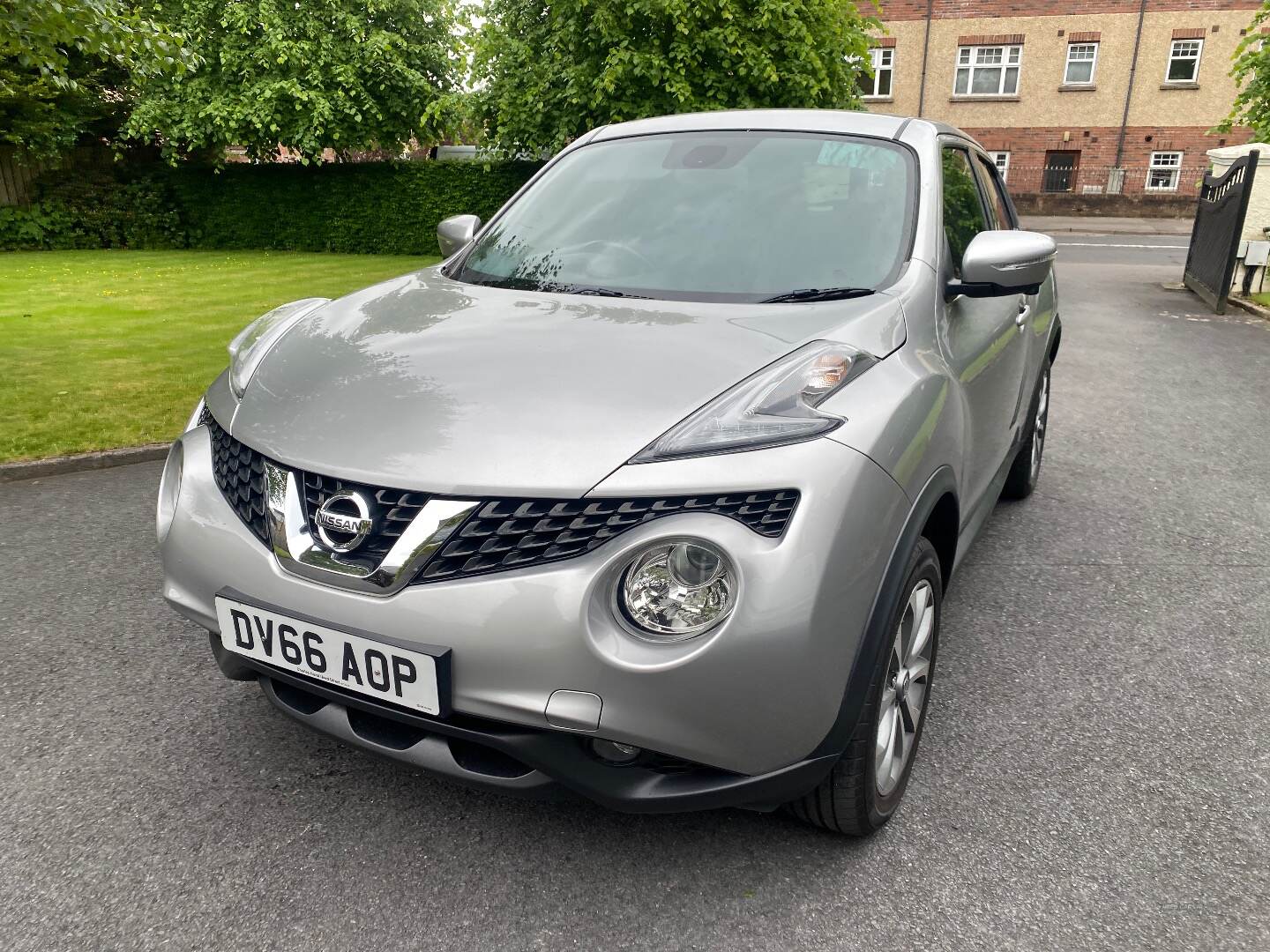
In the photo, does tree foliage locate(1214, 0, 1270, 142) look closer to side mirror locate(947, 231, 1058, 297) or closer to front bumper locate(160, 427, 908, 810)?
side mirror locate(947, 231, 1058, 297)

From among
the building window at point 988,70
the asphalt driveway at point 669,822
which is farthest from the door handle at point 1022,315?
the building window at point 988,70

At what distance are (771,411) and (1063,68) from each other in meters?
33.5

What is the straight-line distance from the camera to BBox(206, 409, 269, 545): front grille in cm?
194

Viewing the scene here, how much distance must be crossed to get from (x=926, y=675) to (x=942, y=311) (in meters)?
0.95

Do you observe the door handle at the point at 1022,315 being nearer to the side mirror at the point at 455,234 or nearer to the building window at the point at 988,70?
the side mirror at the point at 455,234

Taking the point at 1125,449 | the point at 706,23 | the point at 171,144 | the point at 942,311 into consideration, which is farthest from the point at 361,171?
the point at 942,311

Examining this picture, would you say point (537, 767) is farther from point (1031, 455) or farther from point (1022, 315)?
point (1031, 455)

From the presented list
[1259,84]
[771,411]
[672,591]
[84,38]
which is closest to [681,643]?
[672,591]

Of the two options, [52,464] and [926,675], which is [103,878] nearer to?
[926,675]

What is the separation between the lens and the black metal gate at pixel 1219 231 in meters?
10.8

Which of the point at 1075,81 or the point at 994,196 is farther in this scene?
the point at 1075,81

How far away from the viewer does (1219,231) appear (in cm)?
1167

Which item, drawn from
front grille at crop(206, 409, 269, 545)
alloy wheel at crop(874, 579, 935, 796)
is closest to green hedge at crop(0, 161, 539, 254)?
front grille at crop(206, 409, 269, 545)

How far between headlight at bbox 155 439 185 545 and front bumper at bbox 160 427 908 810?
1.67 feet
